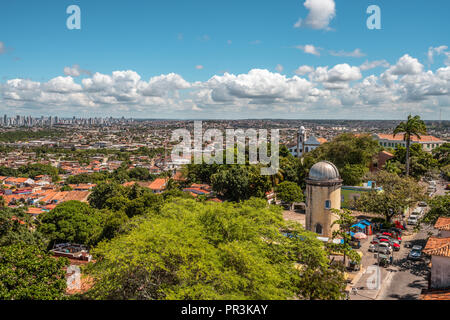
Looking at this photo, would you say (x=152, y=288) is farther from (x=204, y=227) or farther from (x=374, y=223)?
(x=374, y=223)

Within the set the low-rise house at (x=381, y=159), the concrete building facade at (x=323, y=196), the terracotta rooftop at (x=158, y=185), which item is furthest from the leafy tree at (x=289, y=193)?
the terracotta rooftop at (x=158, y=185)

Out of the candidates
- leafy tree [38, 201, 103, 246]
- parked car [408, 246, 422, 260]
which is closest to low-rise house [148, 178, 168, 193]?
leafy tree [38, 201, 103, 246]

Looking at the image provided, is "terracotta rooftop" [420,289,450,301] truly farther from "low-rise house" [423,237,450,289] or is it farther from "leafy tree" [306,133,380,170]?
"leafy tree" [306,133,380,170]

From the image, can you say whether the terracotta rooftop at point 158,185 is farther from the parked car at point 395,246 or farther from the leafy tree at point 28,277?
the leafy tree at point 28,277
